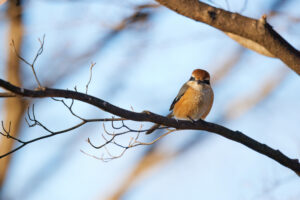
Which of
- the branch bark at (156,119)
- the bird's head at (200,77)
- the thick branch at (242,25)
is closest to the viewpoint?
the branch bark at (156,119)

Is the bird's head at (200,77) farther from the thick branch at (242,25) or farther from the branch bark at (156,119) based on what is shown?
the thick branch at (242,25)

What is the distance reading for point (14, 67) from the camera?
820 cm

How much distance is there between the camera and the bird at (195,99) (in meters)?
6.35

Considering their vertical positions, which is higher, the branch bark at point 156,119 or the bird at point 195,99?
the bird at point 195,99

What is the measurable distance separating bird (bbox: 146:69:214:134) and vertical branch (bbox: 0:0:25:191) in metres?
3.16

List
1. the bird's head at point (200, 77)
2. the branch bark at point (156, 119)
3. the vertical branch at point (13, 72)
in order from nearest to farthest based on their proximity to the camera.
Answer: the branch bark at point (156, 119) < the bird's head at point (200, 77) < the vertical branch at point (13, 72)

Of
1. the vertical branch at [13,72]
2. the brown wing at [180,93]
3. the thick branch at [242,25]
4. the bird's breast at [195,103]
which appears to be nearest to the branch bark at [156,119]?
the thick branch at [242,25]

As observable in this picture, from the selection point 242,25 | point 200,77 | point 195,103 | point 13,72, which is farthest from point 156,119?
point 13,72

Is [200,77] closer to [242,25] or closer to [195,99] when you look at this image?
[195,99]

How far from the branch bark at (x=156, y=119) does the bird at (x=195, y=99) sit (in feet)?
5.52

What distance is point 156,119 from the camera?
398cm

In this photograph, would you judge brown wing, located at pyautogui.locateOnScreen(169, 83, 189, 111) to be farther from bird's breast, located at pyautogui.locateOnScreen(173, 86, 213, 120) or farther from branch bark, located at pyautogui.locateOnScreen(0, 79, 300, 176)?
branch bark, located at pyautogui.locateOnScreen(0, 79, 300, 176)

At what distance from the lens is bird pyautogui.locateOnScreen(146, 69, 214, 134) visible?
20.8 feet

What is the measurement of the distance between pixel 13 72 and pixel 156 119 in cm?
509
